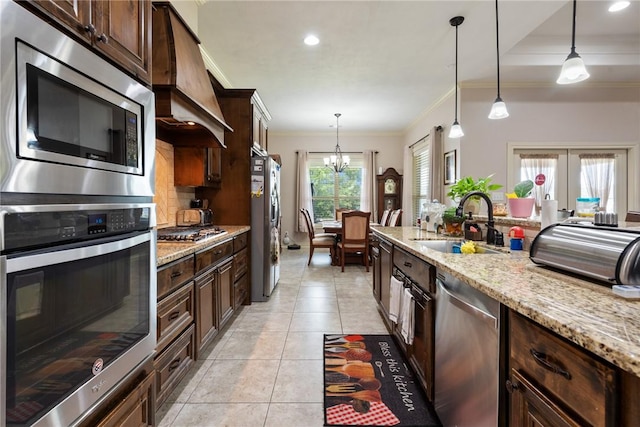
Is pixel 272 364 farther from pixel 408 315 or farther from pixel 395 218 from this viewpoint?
pixel 395 218

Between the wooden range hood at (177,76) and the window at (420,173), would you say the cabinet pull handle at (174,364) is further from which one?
the window at (420,173)

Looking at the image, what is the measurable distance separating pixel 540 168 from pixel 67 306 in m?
5.60

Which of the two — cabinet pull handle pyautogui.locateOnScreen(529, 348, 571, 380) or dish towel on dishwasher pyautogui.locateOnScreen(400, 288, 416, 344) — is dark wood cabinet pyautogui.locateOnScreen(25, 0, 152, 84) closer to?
cabinet pull handle pyautogui.locateOnScreen(529, 348, 571, 380)

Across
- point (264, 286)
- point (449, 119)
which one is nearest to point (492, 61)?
point (449, 119)

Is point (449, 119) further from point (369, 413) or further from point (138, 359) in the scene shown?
point (138, 359)

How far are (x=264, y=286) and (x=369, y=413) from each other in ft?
7.05

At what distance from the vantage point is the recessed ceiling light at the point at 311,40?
10.6 feet

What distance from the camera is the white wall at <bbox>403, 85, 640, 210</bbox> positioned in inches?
177

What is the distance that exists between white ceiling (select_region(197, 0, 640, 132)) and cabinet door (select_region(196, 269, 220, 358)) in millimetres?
2341

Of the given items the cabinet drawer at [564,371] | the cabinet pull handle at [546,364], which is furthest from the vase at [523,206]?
the cabinet pull handle at [546,364]

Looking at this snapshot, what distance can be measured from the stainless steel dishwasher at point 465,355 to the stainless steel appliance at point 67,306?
4.09 ft

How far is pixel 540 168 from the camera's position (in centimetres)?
466

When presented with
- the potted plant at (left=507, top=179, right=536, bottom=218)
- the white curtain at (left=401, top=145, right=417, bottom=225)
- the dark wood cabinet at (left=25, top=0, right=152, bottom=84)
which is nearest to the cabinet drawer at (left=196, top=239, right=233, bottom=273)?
the dark wood cabinet at (left=25, top=0, right=152, bottom=84)

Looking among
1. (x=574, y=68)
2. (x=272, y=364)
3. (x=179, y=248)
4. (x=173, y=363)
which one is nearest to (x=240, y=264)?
(x=272, y=364)
